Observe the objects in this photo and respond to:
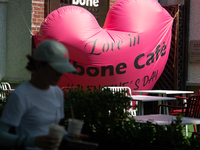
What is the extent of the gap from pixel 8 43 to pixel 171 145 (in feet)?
15.6

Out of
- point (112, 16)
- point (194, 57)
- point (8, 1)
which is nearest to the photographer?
point (112, 16)

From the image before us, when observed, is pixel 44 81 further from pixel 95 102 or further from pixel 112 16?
pixel 112 16

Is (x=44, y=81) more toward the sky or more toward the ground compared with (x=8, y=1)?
more toward the ground

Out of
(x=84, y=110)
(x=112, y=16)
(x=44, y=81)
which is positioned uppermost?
(x=112, y=16)

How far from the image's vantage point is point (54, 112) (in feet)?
5.16

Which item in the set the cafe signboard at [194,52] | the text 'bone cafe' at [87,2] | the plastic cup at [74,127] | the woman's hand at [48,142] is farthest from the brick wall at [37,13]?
the woman's hand at [48,142]

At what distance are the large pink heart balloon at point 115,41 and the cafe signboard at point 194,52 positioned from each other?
1.48 metres

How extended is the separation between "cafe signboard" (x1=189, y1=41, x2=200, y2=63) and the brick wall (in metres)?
3.59

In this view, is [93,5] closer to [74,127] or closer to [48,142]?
[74,127]

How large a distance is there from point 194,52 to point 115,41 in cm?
284

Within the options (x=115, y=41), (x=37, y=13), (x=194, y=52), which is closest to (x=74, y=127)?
(x=115, y=41)

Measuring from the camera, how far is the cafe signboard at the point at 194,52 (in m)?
7.81

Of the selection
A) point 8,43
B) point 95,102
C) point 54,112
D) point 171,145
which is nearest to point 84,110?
point 95,102

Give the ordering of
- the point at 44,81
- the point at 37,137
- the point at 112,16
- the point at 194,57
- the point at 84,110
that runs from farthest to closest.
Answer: the point at 194,57, the point at 112,16, the point at 84,110, the point at 44,81, the point at 37,137
